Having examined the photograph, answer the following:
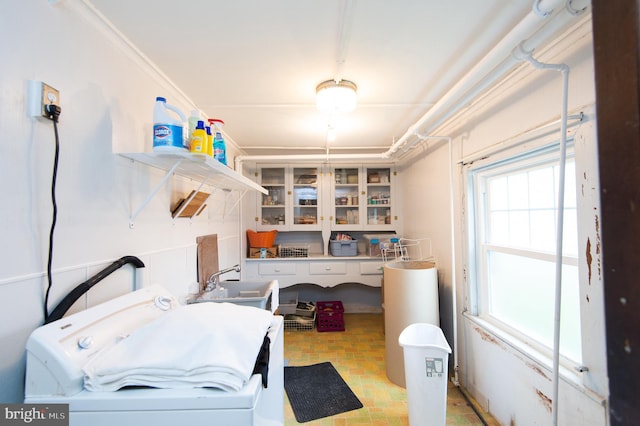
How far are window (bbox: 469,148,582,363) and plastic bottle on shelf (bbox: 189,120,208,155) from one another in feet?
5.76

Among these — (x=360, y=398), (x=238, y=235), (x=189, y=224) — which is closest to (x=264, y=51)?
(x=189, y=224)

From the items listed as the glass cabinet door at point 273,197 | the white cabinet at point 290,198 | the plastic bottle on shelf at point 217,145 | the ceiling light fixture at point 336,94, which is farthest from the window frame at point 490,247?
the glass cabinet door at point 273,197

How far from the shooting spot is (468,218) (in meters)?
2.02

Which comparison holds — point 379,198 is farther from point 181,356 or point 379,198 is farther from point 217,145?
point 181,356

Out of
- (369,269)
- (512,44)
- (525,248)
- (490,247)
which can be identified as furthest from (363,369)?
(512,44)

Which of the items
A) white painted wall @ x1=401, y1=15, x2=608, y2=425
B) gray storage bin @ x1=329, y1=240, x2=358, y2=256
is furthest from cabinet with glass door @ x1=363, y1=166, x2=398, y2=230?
white painted wall @ x1=401, y1=15, x2=608, y2=425

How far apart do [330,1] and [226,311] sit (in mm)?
1335

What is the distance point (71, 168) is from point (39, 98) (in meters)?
0.25

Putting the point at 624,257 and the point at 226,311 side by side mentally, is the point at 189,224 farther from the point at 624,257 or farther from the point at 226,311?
the point at 624,257

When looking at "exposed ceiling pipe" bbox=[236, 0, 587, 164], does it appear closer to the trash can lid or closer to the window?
the window

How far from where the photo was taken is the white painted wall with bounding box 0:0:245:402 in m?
0.84

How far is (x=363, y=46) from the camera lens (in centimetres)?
142

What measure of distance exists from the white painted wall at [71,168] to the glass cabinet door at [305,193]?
2.12 meters

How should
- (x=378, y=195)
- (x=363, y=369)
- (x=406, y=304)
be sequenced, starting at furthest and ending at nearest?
(x=378, y=195)
(x=363, y=369)
(x=406, y=304)
